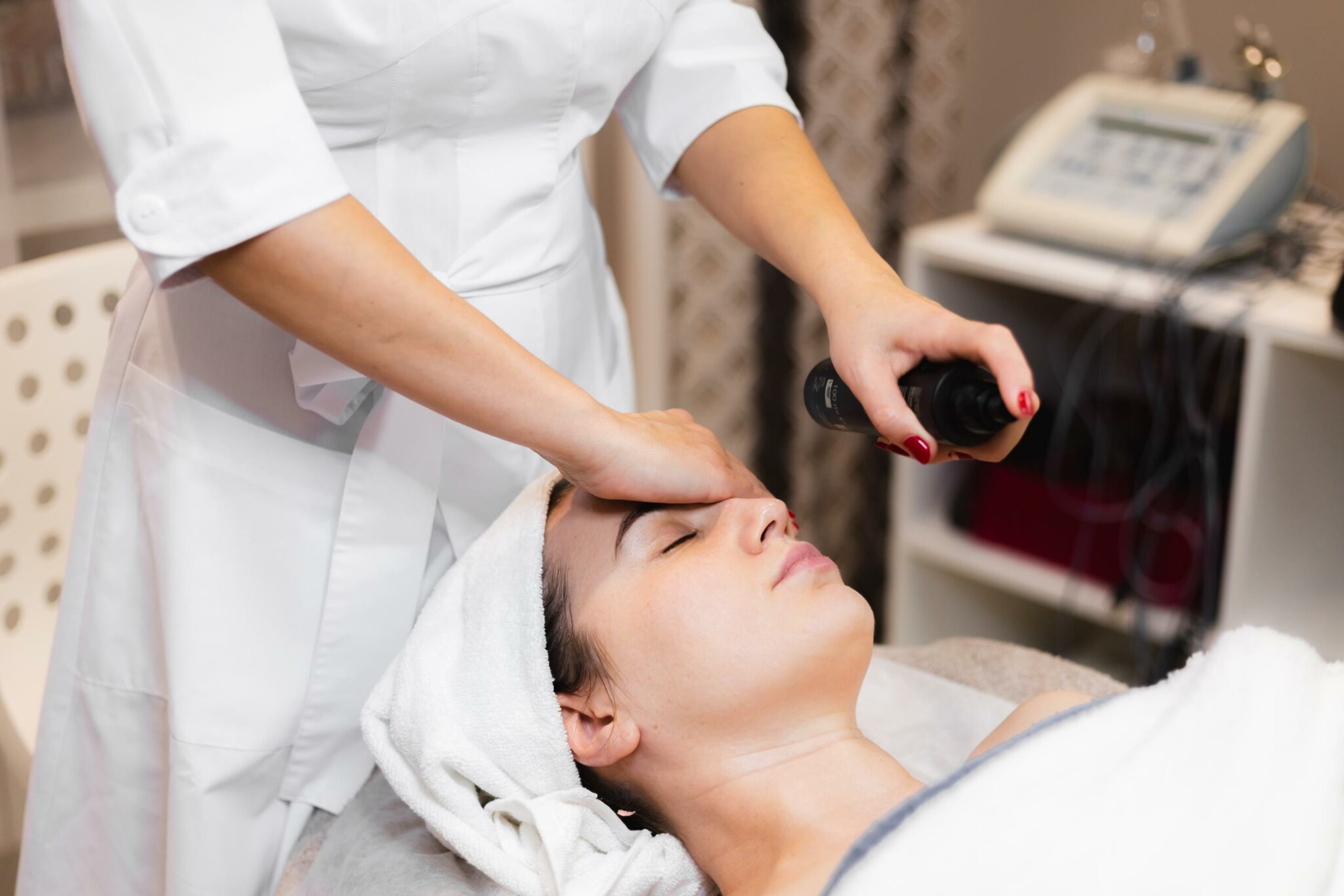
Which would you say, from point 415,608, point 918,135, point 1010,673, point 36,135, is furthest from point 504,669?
point 918,135

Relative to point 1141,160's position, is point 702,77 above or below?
above

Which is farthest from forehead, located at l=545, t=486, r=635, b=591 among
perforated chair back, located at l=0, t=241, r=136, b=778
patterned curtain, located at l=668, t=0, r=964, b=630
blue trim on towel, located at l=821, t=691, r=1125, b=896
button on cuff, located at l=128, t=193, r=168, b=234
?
patterned curtain, located at l=668, t=0, r=964, b=630

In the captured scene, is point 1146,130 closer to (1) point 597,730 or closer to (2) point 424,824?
(1) point 597,730

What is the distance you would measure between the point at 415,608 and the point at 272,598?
0.14m

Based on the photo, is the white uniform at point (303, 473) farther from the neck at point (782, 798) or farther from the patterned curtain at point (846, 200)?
the patterned curtain at point (846, 200)

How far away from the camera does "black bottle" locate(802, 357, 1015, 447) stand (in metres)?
0.97

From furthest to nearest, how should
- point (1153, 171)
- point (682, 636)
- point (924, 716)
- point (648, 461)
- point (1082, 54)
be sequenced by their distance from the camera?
point (1082, 54)
point (1153, 171)
point (924, 716)
point (682, 636)
point (648, 461)

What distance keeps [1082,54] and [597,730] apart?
1845mm

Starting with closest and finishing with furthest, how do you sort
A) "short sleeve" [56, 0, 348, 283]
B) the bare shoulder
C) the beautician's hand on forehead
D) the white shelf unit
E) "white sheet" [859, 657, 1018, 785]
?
"short sleeve" [56, 0, 348, 283] < the beautician's hand on forehead < the bare shoulder < "white sheet" [859, 657, 1018, 785] < the white shelf unit

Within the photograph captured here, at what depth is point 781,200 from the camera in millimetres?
1200

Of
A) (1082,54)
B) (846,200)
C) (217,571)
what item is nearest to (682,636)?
(217,571)

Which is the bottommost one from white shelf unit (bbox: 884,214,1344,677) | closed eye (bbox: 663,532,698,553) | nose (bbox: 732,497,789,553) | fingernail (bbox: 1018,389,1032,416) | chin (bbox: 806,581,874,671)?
white shelf unit (bbox: 884,214,1344,677)

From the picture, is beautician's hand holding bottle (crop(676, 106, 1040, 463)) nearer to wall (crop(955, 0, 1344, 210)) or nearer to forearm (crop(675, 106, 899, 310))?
forearm (crop(675, 106, 899, 310))

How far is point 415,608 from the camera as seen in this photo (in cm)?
121
